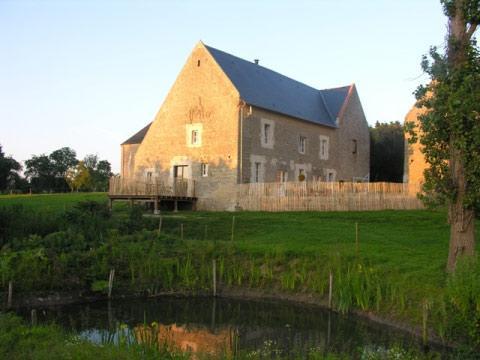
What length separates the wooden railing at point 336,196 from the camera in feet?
81.7

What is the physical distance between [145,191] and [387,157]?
2113 centimetres

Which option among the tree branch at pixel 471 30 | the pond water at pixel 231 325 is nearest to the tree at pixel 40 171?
the pond water at pixel 231 325

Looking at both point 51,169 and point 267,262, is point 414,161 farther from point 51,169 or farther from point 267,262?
point 51,169

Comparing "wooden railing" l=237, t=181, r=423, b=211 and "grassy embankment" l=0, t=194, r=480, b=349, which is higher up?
"wooden railing" l=237, t=181, r=423, b=211

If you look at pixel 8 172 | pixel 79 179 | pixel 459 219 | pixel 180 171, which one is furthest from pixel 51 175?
pixel 459 219

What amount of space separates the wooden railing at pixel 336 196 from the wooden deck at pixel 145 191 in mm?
4522

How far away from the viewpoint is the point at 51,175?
72188mm

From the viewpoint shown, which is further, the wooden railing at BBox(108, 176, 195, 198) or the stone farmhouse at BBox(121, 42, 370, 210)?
the stone farmhouse at BBox(121, 42, 370, 210)

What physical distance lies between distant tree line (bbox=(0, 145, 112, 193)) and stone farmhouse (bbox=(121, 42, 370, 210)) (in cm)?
3049

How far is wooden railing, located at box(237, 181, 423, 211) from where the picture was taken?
24.9m

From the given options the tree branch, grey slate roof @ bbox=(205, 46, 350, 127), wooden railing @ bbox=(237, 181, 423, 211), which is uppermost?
grey slate roof @ bbox=(205, 46, 350, 127)

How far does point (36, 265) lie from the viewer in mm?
14250

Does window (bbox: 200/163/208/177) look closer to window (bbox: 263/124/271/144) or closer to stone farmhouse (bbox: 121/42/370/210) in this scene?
stone farmhouse (bbox: 121/42/370/210)

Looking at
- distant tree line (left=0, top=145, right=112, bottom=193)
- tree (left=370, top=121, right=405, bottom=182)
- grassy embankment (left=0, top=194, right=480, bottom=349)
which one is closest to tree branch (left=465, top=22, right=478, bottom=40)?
grassy embankment (left=0, top=194, right=480, bottom=349)
